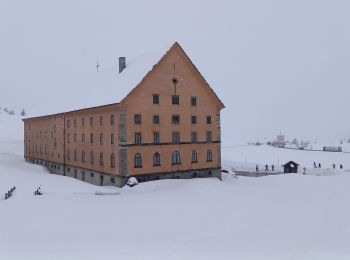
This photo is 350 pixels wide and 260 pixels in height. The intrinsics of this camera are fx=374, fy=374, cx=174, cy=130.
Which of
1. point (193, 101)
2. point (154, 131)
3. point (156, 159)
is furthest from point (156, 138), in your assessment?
point (193, 101)

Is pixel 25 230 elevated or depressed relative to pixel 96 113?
depressed

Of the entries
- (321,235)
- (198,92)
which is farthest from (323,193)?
(198,92)

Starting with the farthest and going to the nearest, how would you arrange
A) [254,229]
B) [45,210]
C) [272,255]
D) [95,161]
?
[95,161], [45,210], [254,229], [272,255]

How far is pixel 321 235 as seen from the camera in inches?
703

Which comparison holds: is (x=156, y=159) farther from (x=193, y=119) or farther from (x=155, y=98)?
(x=193, y=119)

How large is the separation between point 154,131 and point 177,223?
19.1m

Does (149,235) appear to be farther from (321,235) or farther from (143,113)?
(143,113)

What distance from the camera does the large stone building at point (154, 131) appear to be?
3716 cm

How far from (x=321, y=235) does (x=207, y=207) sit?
27.9 ft

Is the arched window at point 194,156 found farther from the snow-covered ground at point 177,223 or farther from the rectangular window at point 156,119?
the snow-covered ground at point 177,223

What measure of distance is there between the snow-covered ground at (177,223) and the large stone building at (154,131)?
376 cm

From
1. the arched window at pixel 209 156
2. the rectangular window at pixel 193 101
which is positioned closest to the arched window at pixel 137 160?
the rectangular window at pixel 193 101

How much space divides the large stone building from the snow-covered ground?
3.76m

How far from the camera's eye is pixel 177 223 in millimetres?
20438
